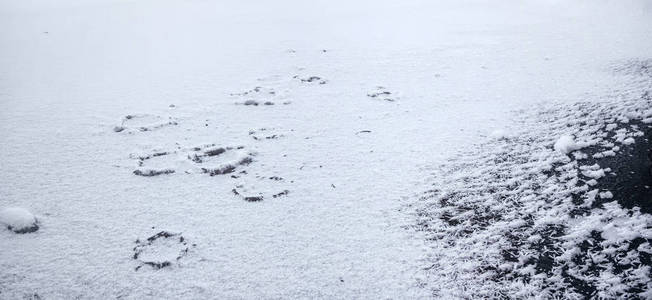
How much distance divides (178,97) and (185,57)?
4.35 ft

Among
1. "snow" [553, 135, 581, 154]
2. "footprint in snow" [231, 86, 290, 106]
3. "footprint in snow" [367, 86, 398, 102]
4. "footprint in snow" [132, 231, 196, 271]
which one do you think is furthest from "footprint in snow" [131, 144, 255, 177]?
"snow" [553, 135, 581, 154]

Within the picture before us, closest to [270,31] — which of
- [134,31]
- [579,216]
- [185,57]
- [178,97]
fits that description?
[185,57]

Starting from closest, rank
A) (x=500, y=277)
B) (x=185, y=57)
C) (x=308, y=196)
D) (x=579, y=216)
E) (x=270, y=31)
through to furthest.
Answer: (x=500, y=277) → (x=579, y=216) → (x=308, y=196) → (x=185, y=57) → (x=270, y=31)

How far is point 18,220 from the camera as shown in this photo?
163cm

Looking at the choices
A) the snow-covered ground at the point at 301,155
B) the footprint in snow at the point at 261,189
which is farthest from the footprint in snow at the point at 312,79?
the footprint in snow at the point at 261,189

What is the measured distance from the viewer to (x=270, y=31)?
17.0 ft

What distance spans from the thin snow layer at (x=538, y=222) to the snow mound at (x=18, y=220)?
165cm

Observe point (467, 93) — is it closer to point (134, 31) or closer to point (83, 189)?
point (83, 189)

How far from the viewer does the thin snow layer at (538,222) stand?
1256mm

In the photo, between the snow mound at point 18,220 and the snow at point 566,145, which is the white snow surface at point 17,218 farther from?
the snow at point 566,145

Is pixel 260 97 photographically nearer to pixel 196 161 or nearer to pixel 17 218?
pixel 196 161

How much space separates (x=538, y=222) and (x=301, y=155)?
3.97 feet

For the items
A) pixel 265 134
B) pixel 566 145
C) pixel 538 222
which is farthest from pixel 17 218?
pixel 566 145

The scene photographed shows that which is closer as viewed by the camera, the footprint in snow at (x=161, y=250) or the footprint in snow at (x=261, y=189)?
the footprint in snow at (x=161, y=250)
